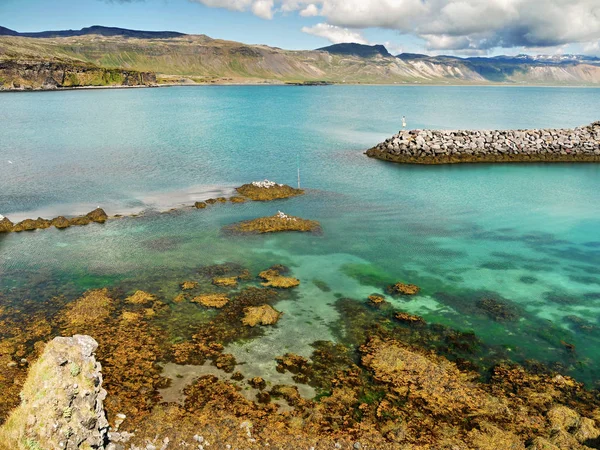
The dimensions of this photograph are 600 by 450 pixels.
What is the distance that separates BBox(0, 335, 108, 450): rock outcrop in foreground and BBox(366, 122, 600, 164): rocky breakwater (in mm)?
52914

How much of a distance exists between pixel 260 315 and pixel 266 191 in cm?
2271

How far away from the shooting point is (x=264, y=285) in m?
24.0

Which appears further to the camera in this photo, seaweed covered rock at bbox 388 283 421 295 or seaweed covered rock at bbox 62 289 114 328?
seaweed covered rock at bbox 388 283 421 295

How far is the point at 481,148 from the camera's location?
61188 mm

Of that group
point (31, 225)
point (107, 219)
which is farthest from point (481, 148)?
point (31, 225)

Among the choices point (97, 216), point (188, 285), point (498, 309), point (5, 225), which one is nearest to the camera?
point (498, 309)

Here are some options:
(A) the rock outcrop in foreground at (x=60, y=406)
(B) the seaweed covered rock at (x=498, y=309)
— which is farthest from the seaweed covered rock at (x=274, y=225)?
(A) the rock outcrop in foreground at (x=60, y=406)

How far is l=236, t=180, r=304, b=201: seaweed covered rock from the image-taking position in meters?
41.2

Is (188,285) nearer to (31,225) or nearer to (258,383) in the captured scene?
(258,383)

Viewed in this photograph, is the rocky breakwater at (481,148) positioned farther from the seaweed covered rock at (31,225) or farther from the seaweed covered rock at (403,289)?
the seaweed covered rock at (31,225)

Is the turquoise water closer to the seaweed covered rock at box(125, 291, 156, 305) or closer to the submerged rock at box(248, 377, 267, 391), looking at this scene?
the submerged rock at box(248, 377, 267, 391)

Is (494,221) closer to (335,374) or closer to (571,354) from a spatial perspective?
(571,354)

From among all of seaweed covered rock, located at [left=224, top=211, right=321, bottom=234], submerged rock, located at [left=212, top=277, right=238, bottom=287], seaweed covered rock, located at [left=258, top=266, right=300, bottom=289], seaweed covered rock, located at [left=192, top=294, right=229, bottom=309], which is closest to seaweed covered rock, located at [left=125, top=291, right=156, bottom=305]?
seaweed covered rock, located at [left=192, top=294, right=229, bottom=309]

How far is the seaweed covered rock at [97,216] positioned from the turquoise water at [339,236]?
1.05 meters
